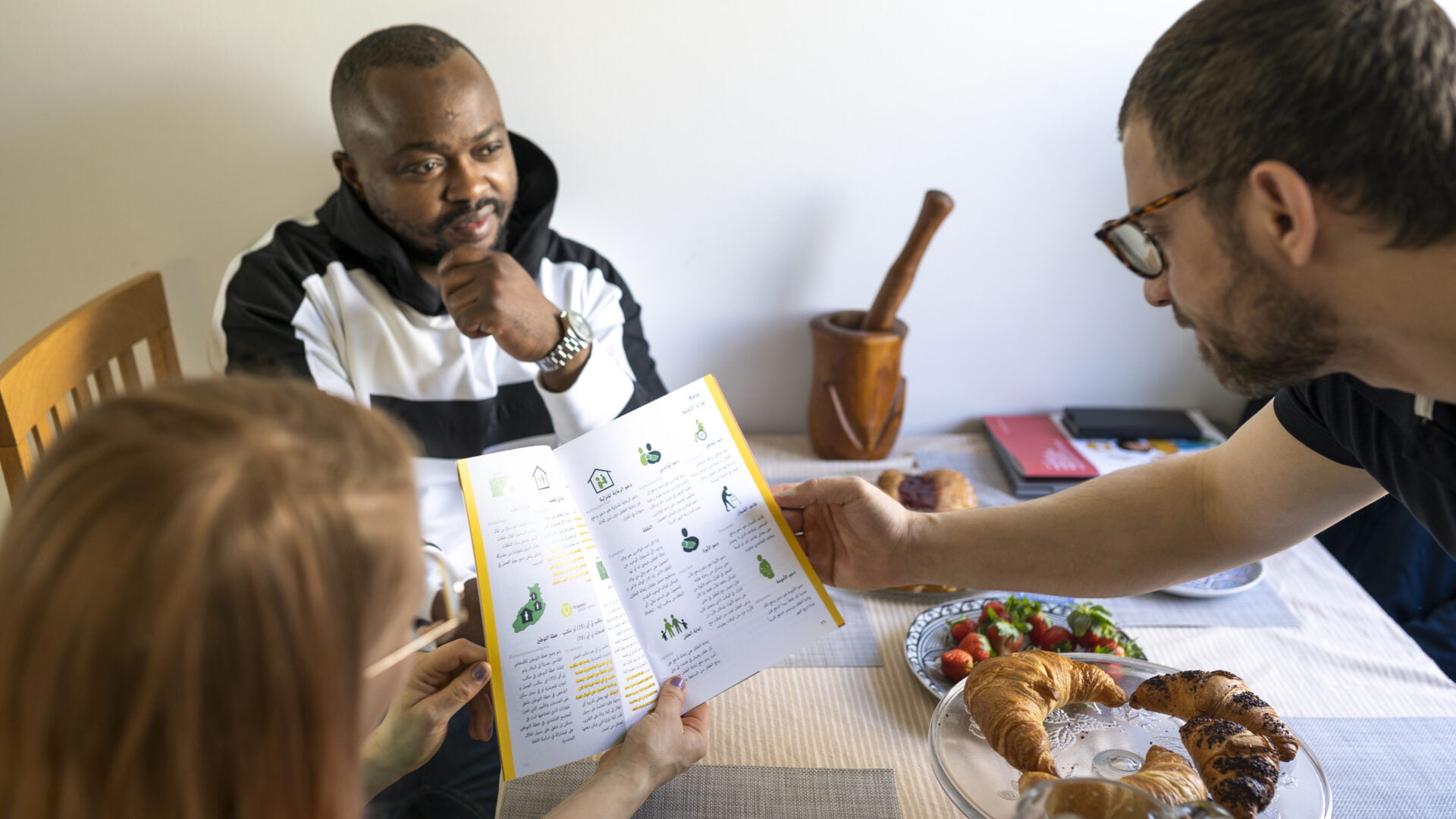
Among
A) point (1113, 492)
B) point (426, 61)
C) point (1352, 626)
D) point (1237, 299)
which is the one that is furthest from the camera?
point (426, 61)

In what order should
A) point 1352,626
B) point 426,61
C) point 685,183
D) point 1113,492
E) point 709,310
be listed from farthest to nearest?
point 709,310
point 685,183
point 426,61
point 1352,626
point 1113,492

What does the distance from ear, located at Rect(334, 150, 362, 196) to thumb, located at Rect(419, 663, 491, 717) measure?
835 mm

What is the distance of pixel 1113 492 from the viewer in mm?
1036

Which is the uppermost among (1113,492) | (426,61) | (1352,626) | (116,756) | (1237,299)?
(426,61)

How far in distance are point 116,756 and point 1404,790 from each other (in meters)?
1.02

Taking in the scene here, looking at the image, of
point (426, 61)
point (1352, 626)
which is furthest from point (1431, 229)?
point (426, 61)

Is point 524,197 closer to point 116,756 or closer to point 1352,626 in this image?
point 116,756

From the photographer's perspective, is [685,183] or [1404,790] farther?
[685,183]

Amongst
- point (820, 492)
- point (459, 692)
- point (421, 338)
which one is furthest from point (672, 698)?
point (421, 338)

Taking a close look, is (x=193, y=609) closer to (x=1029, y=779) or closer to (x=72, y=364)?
(x=1029, y=779)

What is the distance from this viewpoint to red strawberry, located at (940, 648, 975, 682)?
0.97 meters

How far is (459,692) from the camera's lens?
0.83 meters

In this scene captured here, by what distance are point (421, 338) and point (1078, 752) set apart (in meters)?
1.06

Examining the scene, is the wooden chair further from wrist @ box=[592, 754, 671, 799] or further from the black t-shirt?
the black t-shirt
